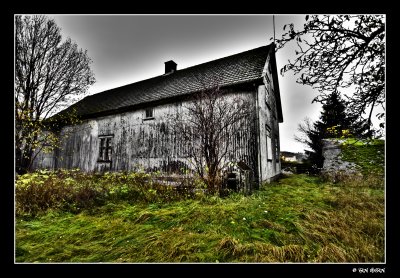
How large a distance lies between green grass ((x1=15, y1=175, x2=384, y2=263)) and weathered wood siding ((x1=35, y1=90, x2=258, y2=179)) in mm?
3474

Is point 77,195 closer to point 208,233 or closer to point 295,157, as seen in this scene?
point 208,233

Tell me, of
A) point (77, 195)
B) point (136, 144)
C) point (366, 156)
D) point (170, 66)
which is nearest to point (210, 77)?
point (136, 144)

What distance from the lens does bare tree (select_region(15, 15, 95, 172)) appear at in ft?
25.6

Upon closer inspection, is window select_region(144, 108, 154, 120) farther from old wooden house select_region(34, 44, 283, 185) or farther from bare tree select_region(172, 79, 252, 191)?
bare tree select_region(172, 79, 252, 191)

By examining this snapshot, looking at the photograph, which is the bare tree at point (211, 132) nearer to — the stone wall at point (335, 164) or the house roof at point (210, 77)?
the house roof at point (210, 77)

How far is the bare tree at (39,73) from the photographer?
7816mm

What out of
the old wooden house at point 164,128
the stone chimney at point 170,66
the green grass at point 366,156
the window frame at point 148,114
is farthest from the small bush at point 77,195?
the stone chimney at point 170,66

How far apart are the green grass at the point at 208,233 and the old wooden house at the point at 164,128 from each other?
3704mm
